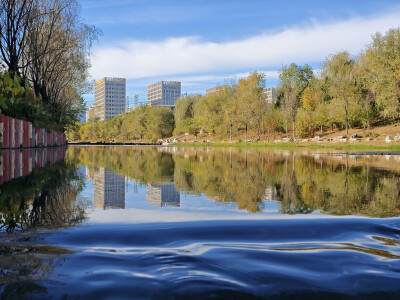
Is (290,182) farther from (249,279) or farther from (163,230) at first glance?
(249,279)

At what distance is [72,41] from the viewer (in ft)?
84.7

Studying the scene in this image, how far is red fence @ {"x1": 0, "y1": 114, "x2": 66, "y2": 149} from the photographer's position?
14898mm

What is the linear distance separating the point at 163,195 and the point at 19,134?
15.0 metres

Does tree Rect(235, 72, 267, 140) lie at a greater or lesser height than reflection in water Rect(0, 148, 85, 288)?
greater

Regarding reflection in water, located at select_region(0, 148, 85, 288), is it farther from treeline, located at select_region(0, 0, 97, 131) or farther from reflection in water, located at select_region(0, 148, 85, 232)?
treeline, located at select_region(0, 0, 97, 131)

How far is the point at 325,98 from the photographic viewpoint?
5872 centimetres

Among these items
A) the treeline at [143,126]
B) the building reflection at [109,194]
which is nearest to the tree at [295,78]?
the treeline at [143,126]

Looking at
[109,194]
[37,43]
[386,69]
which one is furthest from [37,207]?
[386,69]

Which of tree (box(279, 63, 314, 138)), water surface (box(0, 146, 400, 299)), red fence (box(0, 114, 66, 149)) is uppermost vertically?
tree (box(279, 63, 314, 138))

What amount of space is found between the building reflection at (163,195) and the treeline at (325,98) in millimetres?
36705

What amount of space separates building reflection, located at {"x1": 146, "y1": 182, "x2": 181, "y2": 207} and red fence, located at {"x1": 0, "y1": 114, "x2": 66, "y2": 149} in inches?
272

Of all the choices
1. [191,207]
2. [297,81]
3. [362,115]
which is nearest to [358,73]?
[362,115]

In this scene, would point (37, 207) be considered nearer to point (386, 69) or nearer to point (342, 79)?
point (386, 69)

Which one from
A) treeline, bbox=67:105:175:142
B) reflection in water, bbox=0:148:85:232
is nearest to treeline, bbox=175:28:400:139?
treeline, bbox=67:105:175:142
